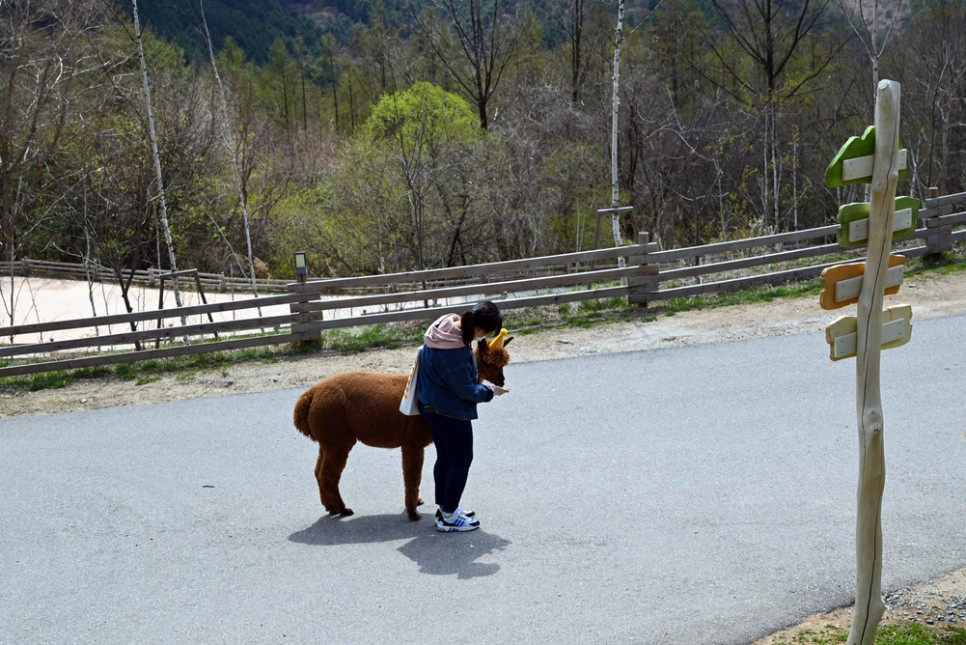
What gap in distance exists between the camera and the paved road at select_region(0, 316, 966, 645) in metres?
5.57

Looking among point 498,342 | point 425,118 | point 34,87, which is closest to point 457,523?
point 498,342

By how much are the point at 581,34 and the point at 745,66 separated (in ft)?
25.5

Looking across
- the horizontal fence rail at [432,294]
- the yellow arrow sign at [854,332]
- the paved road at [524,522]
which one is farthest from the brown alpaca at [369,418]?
the horizontal fence rail at [432,294]

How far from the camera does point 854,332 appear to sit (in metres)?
4.60

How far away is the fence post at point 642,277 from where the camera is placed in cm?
1427

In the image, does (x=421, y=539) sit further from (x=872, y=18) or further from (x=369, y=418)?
(x=872, y=18)

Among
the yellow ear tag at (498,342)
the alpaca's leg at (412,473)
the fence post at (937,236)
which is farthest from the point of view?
the fence post at (937,236)

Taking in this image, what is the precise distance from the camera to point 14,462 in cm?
946

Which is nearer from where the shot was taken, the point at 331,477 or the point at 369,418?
the point at 369,418

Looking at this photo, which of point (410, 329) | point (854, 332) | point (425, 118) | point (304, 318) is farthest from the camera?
point (425, 118)

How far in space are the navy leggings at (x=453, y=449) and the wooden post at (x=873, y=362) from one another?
2.83 meters

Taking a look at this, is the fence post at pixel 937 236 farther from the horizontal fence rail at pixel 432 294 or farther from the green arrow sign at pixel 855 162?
the green arrow sign at pixel 855 162

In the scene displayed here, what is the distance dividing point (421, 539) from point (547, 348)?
6330 millimetres

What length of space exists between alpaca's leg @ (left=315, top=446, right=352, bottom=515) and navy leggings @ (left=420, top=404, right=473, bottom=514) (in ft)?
2.55
